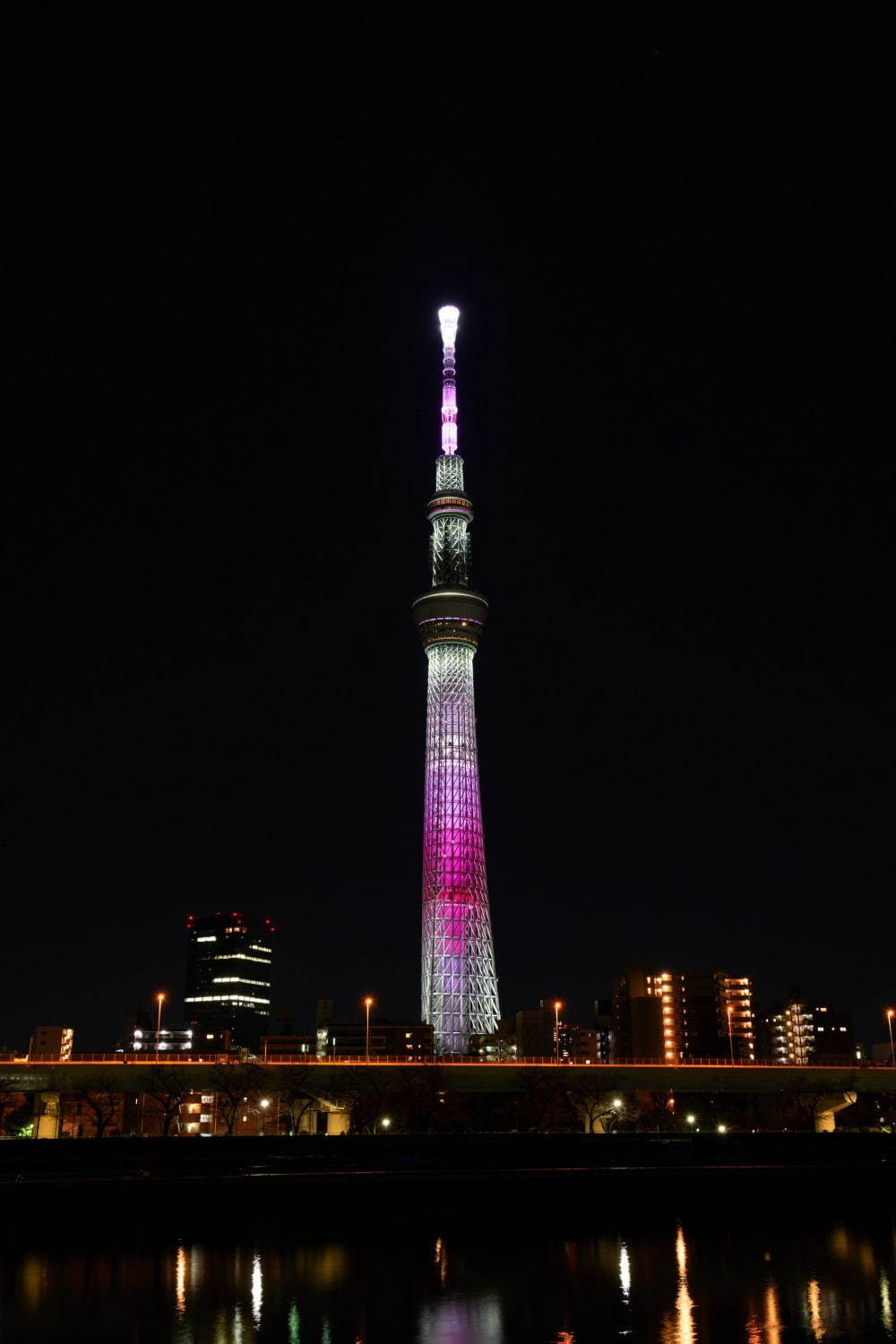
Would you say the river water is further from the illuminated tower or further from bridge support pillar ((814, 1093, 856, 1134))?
the illuminated tower

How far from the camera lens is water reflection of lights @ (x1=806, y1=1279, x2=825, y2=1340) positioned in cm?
3591

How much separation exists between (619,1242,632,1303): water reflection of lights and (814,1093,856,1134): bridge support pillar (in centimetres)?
5837

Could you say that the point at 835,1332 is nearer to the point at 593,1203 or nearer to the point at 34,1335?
the point at 34,1335

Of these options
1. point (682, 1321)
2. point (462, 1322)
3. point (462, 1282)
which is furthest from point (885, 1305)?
point (462, 1282)

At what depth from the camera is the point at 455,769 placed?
151 meters

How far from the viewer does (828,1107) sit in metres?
106

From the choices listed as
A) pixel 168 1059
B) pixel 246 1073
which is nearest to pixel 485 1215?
pixel 246 1073

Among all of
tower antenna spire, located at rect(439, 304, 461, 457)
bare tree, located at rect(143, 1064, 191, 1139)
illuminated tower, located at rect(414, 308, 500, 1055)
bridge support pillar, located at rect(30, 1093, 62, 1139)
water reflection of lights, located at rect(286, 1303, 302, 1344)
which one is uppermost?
tower antenna spire, located at rect(439, 304, 461, 457)

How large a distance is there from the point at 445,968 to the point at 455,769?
74.6 ft

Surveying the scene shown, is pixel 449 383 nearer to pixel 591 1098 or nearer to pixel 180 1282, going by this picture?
pixel 591 1098

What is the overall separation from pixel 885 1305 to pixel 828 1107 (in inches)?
2772

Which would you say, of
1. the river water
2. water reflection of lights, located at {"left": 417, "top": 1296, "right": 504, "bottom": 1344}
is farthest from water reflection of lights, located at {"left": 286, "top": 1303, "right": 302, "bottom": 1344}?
water reflection of lights, located at {"left": 417, "top": 1296, "right": 504, "bottom": 1344}

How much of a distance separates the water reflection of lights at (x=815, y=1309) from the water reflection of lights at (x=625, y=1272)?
5.65m

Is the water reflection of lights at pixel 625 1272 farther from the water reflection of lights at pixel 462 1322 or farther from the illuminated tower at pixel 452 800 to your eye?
the illuminated tower at pixel 452 800
